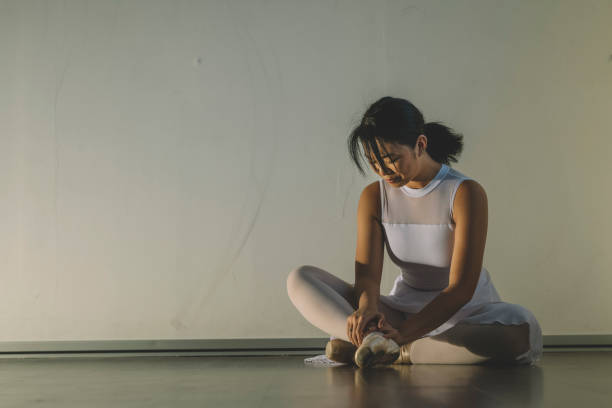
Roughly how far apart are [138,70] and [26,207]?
2.24ft

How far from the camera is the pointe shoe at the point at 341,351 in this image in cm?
146

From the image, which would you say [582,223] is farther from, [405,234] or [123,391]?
[123,391]

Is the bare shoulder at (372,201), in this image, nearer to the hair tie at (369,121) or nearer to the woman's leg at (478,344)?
the hair tie at (369,121)

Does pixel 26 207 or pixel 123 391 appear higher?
pixel 26 207

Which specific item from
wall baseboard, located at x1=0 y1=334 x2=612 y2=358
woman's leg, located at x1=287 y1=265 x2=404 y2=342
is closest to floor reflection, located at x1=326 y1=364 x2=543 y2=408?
woman's leg, located at x1=287 y1=265 x2=404 y2=342

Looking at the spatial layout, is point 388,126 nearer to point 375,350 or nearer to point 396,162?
point 396,162

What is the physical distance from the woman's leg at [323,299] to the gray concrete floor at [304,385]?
11cm

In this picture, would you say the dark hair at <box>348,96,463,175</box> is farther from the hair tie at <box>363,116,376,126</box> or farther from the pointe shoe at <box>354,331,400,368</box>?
the pointe shoe at <box>354,331,400,368</box>

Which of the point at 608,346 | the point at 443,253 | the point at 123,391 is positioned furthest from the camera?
the point at 608,346

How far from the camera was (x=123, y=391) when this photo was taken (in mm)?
1072

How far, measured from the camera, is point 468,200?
1.46m

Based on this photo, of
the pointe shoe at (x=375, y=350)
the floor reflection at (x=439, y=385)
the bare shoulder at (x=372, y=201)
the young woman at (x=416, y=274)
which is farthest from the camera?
the bare shoulder at (x=372, y=201)

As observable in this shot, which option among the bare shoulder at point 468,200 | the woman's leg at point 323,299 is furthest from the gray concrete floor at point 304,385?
the bare shoulder at point 468,200

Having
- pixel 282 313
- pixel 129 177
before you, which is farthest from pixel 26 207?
pixel 282 313
